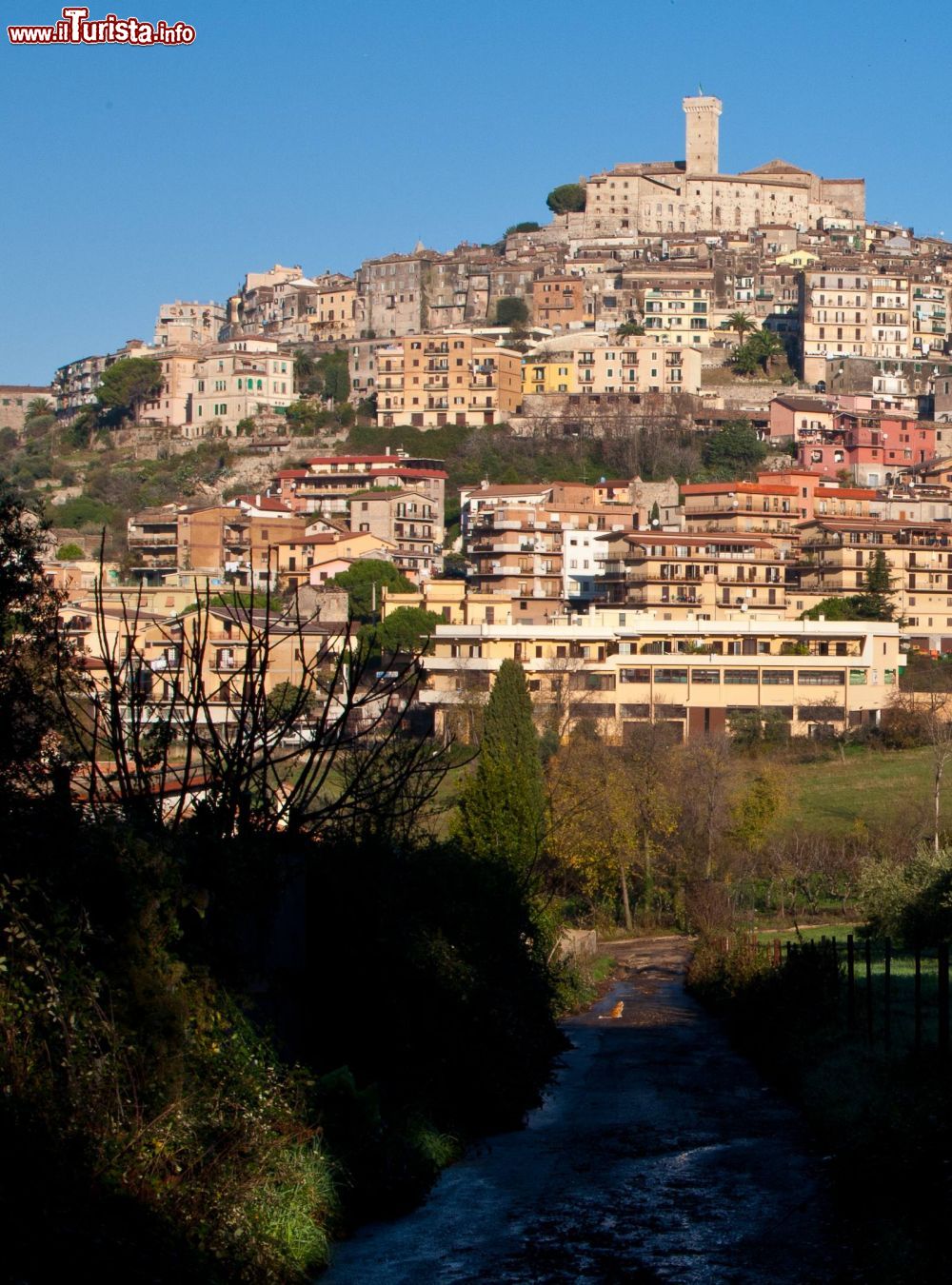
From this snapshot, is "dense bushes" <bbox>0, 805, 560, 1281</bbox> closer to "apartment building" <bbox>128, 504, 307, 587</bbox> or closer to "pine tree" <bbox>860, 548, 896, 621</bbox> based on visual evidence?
"pine tree" <bbox>860, 548, 896, 621</bbox>

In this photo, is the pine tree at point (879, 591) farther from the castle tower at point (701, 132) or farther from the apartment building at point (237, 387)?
the castle tower at point (701, 132)

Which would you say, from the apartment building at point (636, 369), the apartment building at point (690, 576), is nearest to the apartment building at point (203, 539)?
the apartment building at point (690, 576)

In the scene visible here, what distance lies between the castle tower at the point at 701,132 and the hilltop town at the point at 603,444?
226mm

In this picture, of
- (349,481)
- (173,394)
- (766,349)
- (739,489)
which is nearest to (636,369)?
(766,349)

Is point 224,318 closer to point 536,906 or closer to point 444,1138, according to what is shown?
point 536,906

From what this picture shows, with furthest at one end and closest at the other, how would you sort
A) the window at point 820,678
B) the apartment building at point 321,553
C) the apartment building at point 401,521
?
the apartment building at point 401,521 → the apartment building at point 321,553 → the window at point 820,678

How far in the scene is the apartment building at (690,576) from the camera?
78.5 metres

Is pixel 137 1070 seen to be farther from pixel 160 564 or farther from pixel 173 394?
pixel 173 394

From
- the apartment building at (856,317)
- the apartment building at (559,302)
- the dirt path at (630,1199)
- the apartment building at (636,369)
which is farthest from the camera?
the apartment building at (559,302)

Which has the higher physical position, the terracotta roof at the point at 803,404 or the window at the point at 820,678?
the terracotta roof at the point at 803,404

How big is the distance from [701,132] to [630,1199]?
154687 millimetres

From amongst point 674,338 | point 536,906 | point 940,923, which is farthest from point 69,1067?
point 674,338

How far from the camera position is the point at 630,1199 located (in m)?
14.7

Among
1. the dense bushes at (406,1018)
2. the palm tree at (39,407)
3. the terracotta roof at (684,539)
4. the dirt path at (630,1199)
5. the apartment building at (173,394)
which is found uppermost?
the palm tree at (39,407)
